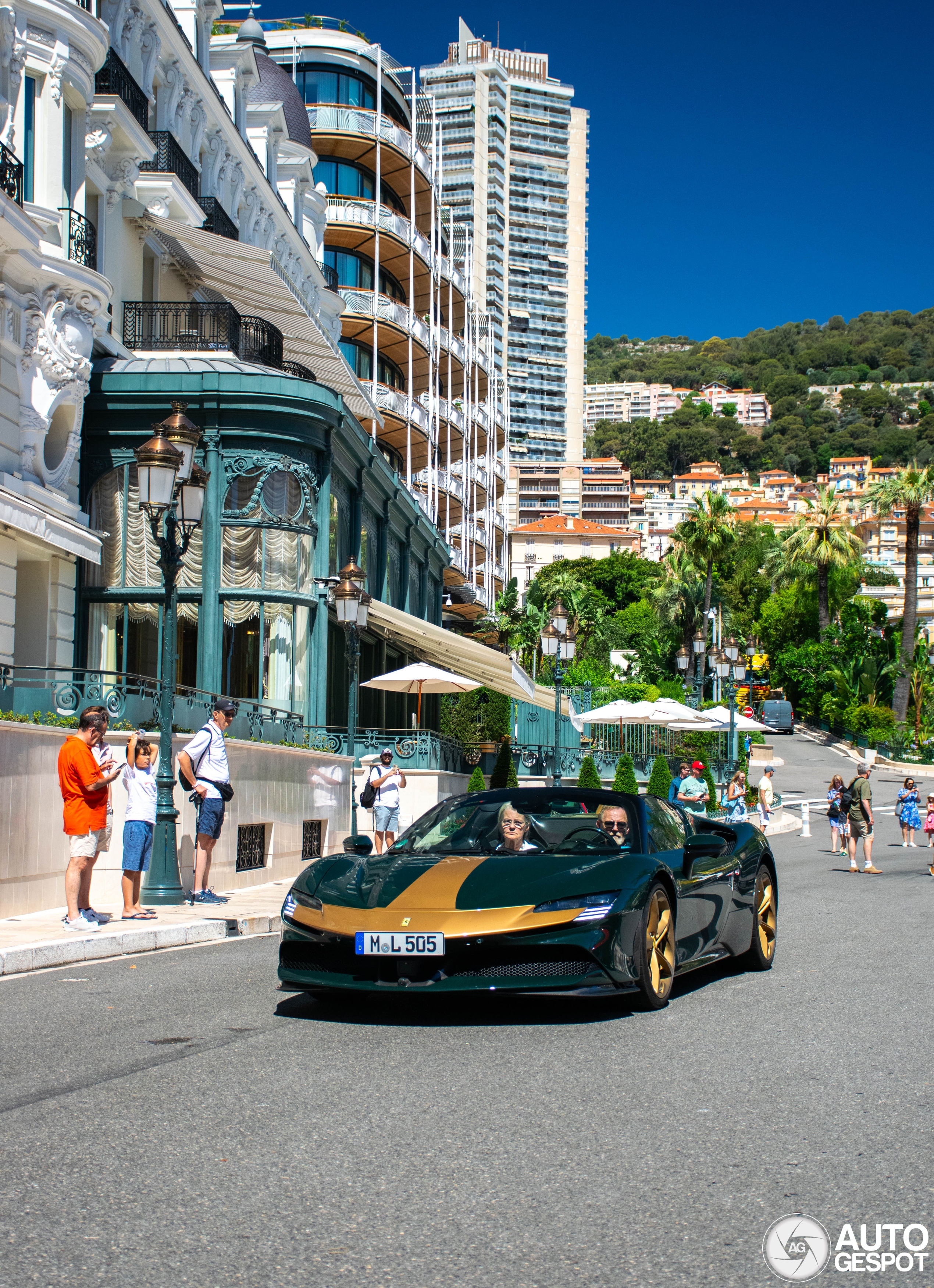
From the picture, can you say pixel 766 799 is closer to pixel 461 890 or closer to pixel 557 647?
pixel 557 647

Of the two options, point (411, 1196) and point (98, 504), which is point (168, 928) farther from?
point (98, 504)

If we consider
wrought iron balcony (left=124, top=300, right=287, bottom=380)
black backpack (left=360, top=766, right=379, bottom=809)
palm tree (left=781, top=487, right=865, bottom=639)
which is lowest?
black backpack (left=360, top=766, right=379, bottom=809)

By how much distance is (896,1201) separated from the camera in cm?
394

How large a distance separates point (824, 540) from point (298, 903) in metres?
74.1

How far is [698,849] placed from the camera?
7.91m

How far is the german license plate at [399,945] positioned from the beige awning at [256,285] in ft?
59.7

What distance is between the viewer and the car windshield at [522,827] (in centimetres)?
781

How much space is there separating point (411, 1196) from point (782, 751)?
2724 inches

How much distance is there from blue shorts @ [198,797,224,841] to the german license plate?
276 inches

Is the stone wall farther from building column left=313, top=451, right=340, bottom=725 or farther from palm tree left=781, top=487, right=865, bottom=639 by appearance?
palm tree left=781, top=487, right=865, bottom=639

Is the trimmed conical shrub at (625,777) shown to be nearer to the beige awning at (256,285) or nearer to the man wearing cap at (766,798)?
the man wearing cap at (766,798)

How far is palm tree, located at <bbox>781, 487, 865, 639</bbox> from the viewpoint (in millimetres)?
77250

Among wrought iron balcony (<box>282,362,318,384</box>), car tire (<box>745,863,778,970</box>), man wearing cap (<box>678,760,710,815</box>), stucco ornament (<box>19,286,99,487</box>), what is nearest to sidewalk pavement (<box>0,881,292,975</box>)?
car tire (<box>745,863,778,970</box>)

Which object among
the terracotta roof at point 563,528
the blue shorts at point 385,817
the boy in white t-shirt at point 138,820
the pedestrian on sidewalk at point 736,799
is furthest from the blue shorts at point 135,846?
the terracotta roof at point 563,528
